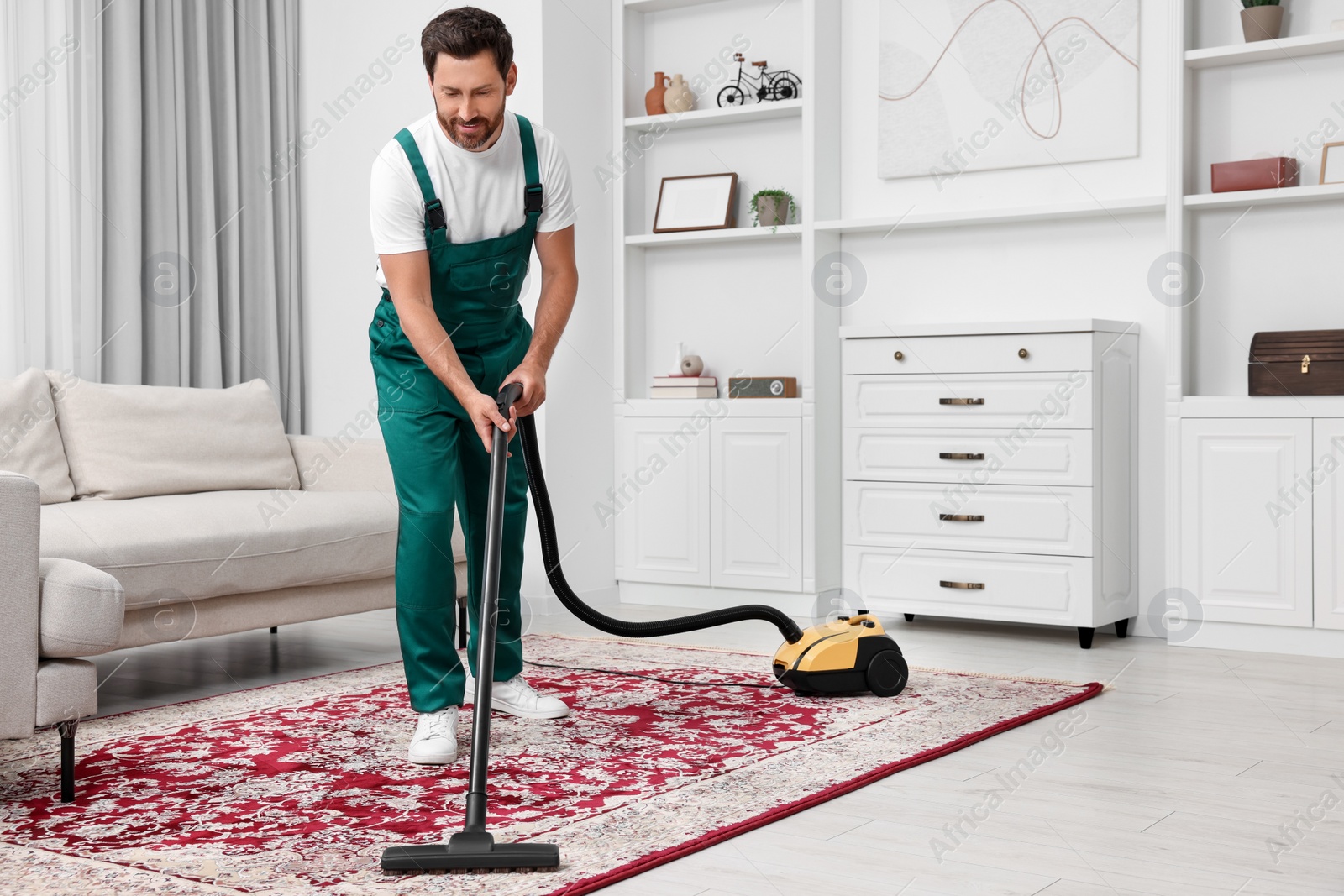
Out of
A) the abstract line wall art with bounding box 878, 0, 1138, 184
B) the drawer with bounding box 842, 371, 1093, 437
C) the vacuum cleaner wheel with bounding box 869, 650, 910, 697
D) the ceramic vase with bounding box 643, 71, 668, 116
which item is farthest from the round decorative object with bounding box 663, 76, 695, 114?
the vacuum cleaner wheel with bounding box 869, 650, 910, 697

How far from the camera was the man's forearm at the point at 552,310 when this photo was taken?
2.46 meters

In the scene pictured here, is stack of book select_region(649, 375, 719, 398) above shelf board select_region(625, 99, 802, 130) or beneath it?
beneath

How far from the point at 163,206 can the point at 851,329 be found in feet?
7.32

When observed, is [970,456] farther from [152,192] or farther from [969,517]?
[152,192]

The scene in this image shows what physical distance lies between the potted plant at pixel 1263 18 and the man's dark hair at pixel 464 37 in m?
2.40

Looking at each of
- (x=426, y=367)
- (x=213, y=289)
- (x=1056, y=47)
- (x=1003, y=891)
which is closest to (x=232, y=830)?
(x=426, y=367)

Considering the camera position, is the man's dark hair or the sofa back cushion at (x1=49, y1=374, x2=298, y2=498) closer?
the man's dark hair

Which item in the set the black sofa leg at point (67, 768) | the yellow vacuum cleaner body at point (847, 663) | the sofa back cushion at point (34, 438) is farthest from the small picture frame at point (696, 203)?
the black sofa leg at point (67, 768)

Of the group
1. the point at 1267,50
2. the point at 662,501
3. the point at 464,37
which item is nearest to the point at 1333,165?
the point at 1267,50

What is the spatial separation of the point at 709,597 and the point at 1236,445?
1.71 m

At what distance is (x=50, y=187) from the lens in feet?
13.1

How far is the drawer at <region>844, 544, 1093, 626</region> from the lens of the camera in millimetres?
3721

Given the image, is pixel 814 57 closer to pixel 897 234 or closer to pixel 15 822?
pixel 897 234

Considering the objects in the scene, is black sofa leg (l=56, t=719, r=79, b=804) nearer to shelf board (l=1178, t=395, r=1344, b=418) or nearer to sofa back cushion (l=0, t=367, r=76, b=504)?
sofa back cushion (l=0, t=367, r=76, b=504)
